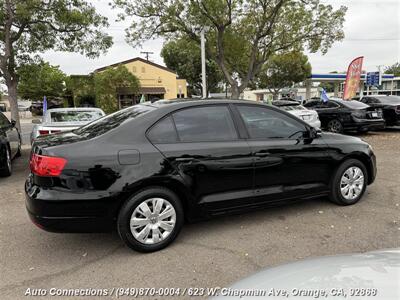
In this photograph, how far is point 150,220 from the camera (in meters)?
3.28

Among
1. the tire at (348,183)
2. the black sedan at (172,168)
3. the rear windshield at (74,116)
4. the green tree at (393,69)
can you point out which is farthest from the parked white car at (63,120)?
the green tree at (393,69)

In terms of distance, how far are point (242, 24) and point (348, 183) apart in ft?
48.8

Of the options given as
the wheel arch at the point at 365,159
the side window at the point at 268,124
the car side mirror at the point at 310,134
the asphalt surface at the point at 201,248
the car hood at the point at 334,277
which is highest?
the side window at the point at 268,124

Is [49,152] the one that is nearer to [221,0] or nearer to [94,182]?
[94,182]

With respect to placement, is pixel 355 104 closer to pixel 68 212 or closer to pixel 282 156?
pixel 282 156

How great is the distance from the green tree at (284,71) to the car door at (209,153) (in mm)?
36704

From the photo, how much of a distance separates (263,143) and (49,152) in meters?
2.34

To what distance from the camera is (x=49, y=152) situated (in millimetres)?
3080

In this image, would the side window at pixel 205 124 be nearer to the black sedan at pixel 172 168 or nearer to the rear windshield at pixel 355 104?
the black sedan at pixel 172 168

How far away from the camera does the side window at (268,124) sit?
389cm

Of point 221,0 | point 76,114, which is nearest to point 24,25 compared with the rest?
point 76,114

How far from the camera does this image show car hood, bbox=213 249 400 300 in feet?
5.25

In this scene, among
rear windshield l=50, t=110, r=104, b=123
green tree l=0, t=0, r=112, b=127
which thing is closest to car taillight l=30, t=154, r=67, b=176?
rear windshield l=50, t=110, r=104, b=123

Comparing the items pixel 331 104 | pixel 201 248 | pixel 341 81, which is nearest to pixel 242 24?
pixel 331 104
